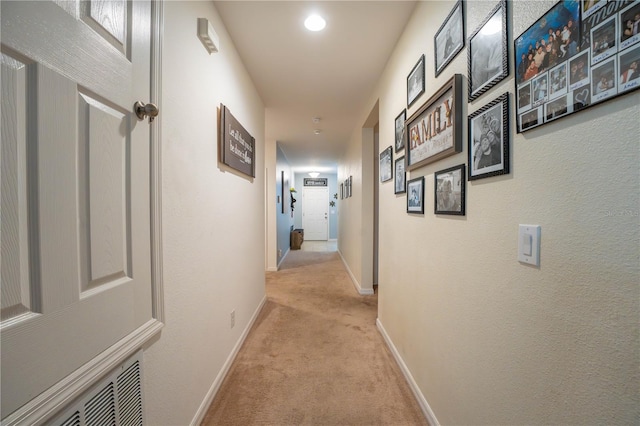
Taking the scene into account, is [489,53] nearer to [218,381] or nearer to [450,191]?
[450,191]

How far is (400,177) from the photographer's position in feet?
6.28

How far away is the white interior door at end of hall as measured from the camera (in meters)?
9.45

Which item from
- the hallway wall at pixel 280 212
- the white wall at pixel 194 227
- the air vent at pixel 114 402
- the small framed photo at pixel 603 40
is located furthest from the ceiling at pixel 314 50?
the air vent at pixel 114 402

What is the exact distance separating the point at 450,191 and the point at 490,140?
32cm

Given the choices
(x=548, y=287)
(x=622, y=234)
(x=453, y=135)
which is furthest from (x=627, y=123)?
(x=453, y=135)

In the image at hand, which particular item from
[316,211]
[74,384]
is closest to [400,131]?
[74,384]

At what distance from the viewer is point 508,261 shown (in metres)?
0.87

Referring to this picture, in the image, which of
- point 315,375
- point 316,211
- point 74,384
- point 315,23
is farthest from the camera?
point 316,211

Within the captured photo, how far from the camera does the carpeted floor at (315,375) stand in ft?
4.85

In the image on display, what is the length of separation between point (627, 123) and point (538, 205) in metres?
0.27

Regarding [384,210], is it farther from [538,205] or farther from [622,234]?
[622,234]

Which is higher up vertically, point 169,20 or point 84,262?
point 169,20

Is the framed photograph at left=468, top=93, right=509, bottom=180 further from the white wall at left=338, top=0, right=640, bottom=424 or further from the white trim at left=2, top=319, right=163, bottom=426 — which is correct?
the white trim at left=2, top=319, right=163, bottom=426

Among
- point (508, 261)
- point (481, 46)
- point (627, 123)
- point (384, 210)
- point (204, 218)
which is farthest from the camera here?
point (384, 210)
